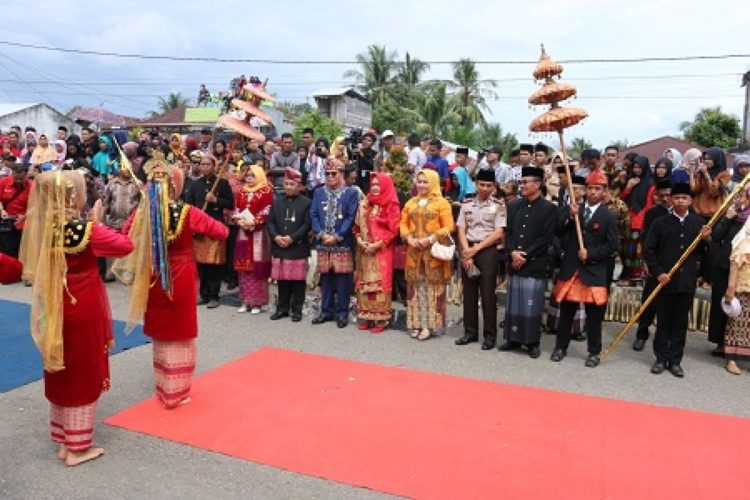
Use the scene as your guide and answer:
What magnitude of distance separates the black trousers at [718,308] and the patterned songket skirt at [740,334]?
13.8 inches

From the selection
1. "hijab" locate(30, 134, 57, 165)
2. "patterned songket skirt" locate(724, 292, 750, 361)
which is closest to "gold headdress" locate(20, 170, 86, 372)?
"patterned songket skirt" locate(724, 292, 750, 361)

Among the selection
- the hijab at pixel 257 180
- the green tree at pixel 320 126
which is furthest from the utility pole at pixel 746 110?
the hijab at pixel 257 180

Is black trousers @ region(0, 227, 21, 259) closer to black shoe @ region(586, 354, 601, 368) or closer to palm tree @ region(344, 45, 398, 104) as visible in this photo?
black shoe @ region(586, 354, 601, 368)

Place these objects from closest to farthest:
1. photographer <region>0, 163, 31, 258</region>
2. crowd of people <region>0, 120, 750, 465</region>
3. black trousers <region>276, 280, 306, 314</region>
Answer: crowd of people <region>0, 120, 750, 465</region> < black trousers <region>276, 280, 306, 314</region> < photographer <region>0, 163, 31, 258</region>

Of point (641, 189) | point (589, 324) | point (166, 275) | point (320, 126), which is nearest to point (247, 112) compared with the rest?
point (166, 275)

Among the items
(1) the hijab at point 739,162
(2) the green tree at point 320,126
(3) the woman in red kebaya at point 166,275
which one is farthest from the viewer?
(2) the green tree at point 320,126

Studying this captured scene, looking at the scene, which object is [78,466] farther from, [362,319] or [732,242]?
[732,242]

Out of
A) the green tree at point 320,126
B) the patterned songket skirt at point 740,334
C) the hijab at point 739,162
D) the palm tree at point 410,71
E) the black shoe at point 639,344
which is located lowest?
the black shoe at point 639,344

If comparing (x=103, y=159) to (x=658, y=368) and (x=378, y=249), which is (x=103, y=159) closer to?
(x=378, y=249)

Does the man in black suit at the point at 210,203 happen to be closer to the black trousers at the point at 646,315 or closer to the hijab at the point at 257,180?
the hijab at the point at 257,180

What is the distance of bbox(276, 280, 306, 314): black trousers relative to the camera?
705 cm

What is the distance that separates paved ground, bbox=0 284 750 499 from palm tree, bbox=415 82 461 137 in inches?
914

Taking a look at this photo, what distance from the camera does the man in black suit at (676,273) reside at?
530cm

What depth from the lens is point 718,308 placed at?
19.6 ft
